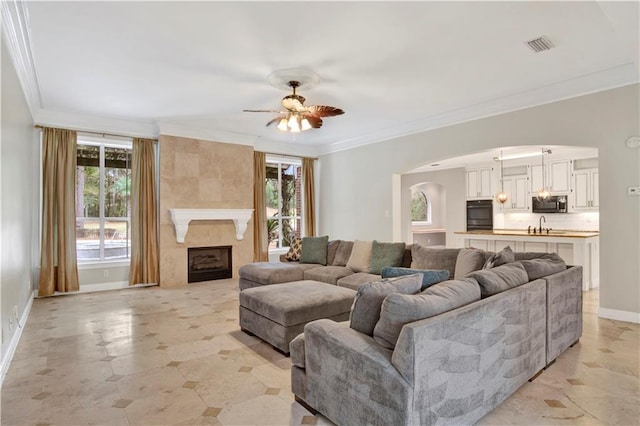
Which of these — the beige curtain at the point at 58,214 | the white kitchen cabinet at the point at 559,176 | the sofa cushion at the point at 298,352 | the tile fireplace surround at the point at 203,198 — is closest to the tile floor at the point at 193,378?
the sofa cushion at the point at 298,352

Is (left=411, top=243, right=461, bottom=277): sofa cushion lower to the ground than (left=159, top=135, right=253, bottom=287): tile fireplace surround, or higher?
lower

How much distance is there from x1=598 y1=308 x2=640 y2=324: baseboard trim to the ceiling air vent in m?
3.13

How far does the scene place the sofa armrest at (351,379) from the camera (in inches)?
67.5

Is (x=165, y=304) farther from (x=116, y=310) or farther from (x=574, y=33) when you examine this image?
(x=574, y=33)

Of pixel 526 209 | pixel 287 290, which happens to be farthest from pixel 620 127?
pixel 526 209

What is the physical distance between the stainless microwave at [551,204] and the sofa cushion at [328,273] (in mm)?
5862

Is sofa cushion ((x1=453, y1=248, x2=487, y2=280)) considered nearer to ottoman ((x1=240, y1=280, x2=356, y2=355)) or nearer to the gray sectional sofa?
the gray sectional sofa

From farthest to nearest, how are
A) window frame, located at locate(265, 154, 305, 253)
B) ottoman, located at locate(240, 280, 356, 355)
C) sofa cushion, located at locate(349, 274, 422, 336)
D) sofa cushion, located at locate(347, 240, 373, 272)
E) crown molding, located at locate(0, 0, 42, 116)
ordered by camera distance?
window frame, located at locate(265, 154, 305, 253) < sofa cushion, located at locate(347, 240, 373, 272) < ottoman, located at locate(240, 280, 356, 355) < crown molding, located at locate(0, 0, 42, 116) < sofa cushion, located at locate(349, 274, 422, 336)

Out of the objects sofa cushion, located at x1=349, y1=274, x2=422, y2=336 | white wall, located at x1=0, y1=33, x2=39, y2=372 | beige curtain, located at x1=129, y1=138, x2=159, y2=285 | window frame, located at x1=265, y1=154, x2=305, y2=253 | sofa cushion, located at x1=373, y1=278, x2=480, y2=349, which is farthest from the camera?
window frame, located at x1=265, y1=154, x2=305, y2=253

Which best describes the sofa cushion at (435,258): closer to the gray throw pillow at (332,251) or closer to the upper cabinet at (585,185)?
the gray throw pillow at (332,251)

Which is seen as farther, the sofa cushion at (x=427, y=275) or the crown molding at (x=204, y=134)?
the crown molding at (x=204, y=134)

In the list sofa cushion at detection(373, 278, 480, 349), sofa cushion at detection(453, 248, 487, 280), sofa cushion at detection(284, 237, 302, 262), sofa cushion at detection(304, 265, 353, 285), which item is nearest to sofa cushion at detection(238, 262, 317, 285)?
sofa cushion at detection(304, 265, 353, 285)

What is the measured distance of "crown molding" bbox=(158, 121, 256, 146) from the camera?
6.30 meters

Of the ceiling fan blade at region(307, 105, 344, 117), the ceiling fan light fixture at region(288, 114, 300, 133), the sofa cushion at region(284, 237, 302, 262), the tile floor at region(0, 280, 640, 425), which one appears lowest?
the tile floor at region(0, 280, 640, 425)
